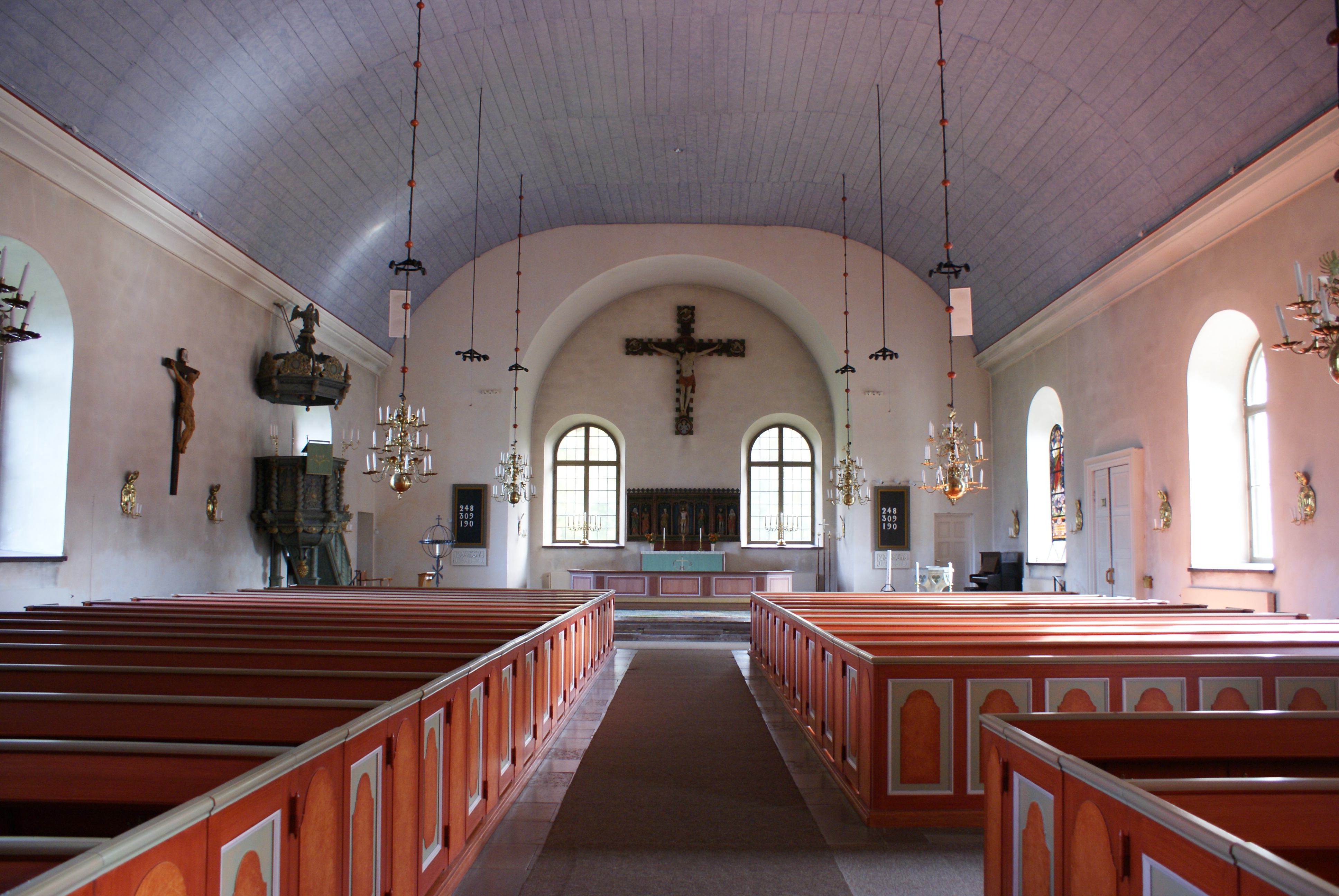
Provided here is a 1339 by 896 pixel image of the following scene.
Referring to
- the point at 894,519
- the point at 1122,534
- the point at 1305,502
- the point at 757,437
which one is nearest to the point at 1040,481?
the point at 894,519

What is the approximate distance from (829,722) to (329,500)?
7473 millimetres

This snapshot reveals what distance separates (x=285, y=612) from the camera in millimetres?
6172

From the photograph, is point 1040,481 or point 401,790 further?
point 1040,481

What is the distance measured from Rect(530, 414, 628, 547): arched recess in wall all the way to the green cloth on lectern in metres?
6.33

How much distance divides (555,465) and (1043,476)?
847cm

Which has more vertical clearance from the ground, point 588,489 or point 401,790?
point 588,489

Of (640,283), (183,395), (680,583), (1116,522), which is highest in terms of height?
(640,283)

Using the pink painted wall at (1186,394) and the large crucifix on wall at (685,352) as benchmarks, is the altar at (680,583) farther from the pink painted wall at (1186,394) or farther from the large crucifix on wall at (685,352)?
the pink painted wall at (1186,394)

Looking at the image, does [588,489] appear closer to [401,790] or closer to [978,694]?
[978,694]

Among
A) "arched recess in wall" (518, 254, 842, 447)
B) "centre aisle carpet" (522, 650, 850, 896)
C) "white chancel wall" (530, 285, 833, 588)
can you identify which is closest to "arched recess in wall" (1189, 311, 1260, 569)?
"centre aisle carpet" (522, 650, 850, 896)

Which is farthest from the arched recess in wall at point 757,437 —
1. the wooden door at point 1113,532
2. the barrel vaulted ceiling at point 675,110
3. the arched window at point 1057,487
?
the wooden door at point 1113,532

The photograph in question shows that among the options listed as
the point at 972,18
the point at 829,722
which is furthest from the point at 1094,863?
the point at 972,18

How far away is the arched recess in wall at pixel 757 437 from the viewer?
16594mm

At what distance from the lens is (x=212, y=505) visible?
948cm
